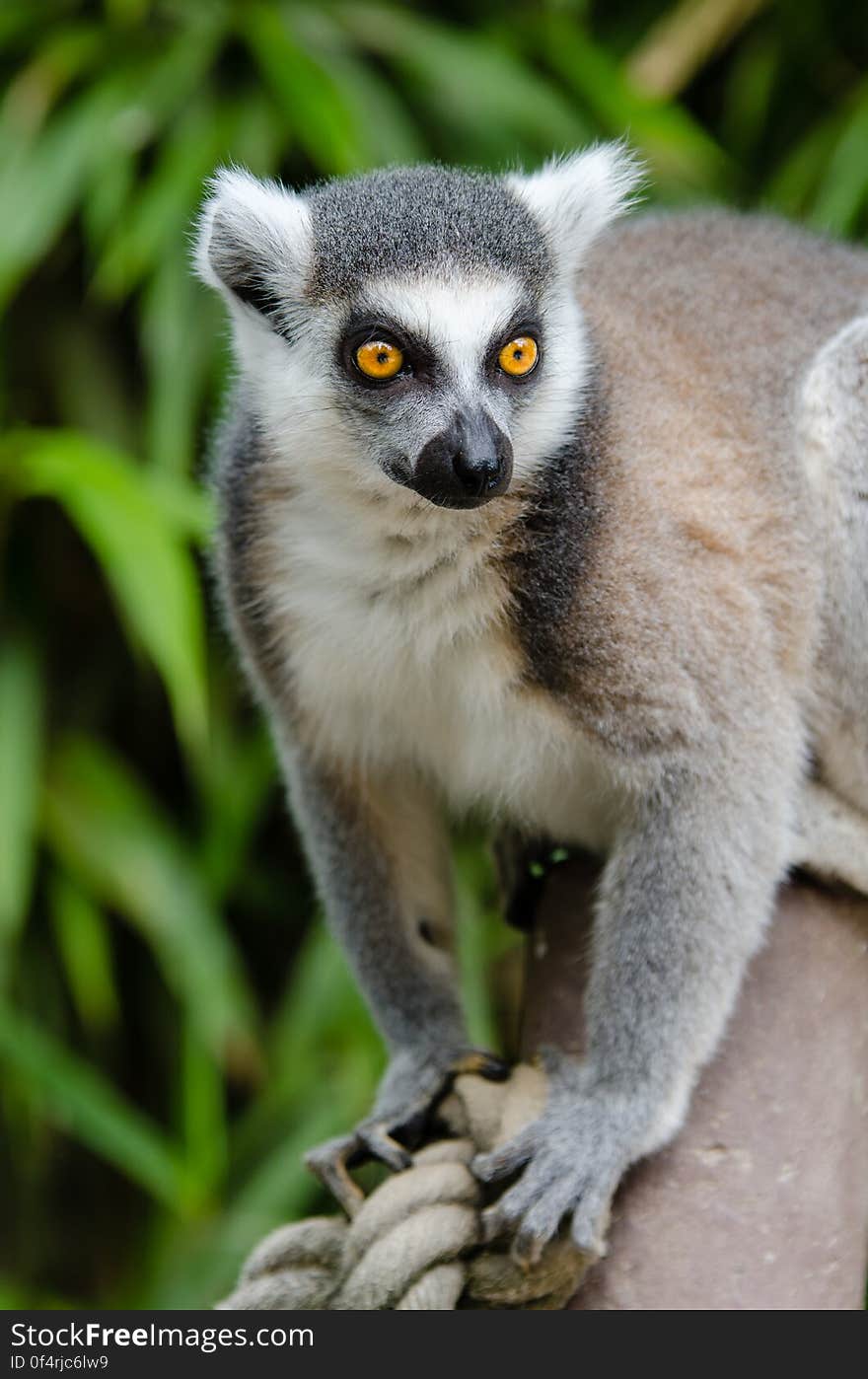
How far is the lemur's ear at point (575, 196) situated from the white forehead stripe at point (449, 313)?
12.9 inches

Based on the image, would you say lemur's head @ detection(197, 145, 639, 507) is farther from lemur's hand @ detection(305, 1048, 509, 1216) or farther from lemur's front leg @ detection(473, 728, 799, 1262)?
lemur's hand @ detection(305, 1048, 509, 1216)

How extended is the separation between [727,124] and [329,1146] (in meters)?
4.64

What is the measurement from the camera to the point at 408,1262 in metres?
2.20

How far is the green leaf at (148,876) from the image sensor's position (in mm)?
5023

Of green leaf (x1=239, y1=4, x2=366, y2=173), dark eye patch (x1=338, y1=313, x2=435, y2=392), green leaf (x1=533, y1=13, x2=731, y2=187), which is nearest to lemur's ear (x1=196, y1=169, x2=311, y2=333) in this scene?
dark eye patch (x1=338, y1=313, x2=435, y2=392)

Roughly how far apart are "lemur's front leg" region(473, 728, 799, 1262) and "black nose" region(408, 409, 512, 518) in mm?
580

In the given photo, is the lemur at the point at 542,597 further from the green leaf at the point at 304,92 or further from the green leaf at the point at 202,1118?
the green leaf at the point at 202,1118

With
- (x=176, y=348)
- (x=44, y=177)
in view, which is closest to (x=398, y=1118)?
(x=176, y=348)

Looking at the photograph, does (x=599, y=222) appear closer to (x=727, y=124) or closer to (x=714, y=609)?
(x=714, y=609)

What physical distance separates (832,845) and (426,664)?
2.72 feet

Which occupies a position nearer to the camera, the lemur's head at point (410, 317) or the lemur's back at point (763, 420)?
the lemur's head at point (410, 317)

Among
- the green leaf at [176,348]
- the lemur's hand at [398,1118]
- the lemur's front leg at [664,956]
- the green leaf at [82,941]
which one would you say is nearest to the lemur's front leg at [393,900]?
the lemur's hand at [398,1118]

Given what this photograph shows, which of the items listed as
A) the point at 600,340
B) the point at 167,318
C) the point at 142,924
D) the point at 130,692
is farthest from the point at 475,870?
the point at 600,340

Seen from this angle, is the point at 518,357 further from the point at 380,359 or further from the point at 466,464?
the point at 466,464
